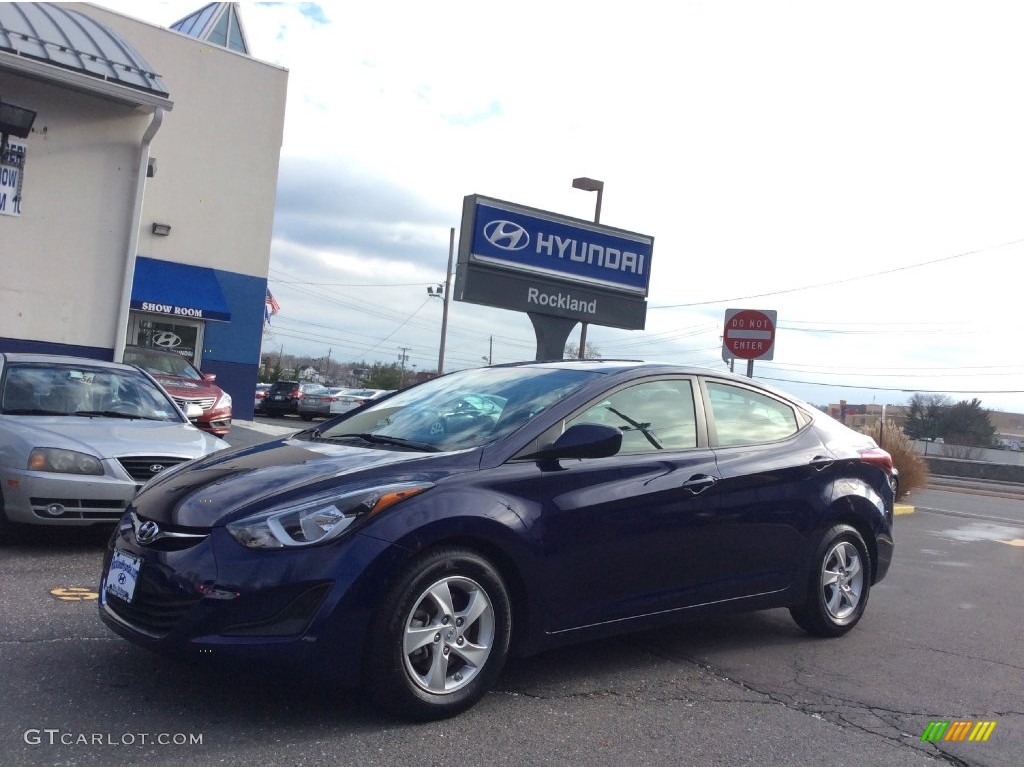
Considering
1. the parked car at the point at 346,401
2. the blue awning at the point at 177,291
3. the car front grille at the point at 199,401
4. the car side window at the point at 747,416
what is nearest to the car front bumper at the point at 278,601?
the car side window at the point at 747,416

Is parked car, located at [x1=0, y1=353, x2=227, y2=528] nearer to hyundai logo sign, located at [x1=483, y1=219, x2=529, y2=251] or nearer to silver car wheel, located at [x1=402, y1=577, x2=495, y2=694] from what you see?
silver car wheel, located at [x1=402, y1=577, x2=495, y2=694]

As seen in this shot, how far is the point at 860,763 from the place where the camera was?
3.74 meters

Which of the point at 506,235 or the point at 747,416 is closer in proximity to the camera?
→ the point at 747,416

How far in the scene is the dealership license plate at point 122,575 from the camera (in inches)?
152

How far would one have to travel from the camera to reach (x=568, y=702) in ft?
13.8

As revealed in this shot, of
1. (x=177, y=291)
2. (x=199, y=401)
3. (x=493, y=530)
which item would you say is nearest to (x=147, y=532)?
(x=493, y=530)

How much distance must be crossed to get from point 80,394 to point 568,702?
5.18m

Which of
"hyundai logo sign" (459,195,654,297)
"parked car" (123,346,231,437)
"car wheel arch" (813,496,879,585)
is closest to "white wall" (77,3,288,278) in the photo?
"parked car" (123,346,231,437)

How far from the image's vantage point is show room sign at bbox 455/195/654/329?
13398 millimetres

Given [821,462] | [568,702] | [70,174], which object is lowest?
[568,702]

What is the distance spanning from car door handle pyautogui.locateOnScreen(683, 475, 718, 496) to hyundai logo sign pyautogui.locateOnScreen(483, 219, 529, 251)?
8.98 metres

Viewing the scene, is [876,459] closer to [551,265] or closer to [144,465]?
[144,465]

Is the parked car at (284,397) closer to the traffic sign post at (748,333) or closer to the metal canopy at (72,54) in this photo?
the metal canopy at (72,54)

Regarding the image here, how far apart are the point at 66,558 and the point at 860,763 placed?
5.24 metres
